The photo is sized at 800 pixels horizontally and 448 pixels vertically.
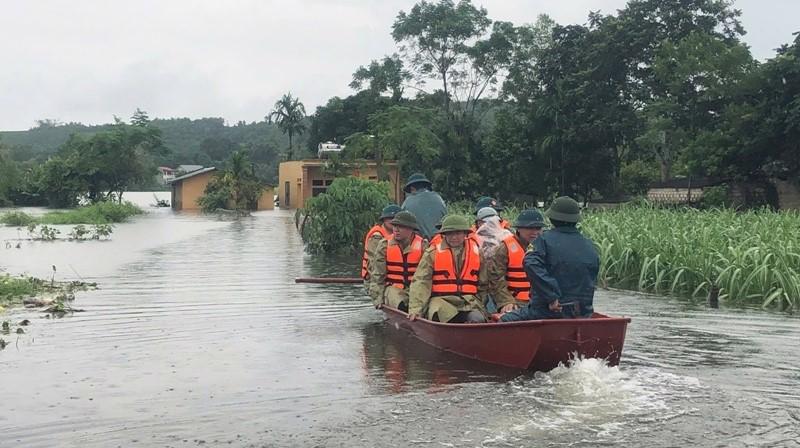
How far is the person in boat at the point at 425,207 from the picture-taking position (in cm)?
1258

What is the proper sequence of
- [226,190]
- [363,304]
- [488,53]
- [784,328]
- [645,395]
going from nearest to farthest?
[645,395] < [784,328] < [363,304] < [488,53] < [226,190]

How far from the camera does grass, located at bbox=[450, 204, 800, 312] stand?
13922 millimetres

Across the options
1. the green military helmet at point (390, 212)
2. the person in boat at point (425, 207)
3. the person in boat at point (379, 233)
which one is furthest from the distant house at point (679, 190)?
the person in boat at point (379, 233)

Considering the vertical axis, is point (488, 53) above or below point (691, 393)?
above

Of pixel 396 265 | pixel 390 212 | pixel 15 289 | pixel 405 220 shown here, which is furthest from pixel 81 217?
pixel 405 220

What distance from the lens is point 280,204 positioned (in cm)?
7019

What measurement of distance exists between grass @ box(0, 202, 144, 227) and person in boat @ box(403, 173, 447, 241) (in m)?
29.9

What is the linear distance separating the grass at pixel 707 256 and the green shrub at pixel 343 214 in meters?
6.33

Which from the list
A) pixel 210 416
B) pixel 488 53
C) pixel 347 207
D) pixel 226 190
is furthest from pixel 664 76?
pixel 226 190

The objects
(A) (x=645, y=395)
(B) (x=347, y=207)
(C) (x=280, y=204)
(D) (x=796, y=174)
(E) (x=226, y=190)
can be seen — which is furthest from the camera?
(C) (x=280, y=204)

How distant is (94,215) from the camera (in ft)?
148

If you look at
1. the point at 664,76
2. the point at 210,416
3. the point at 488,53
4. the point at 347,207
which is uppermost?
the point at 488,53

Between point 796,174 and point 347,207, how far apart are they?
13.6 m

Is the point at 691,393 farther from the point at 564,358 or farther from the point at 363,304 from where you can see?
the point at 363,304
